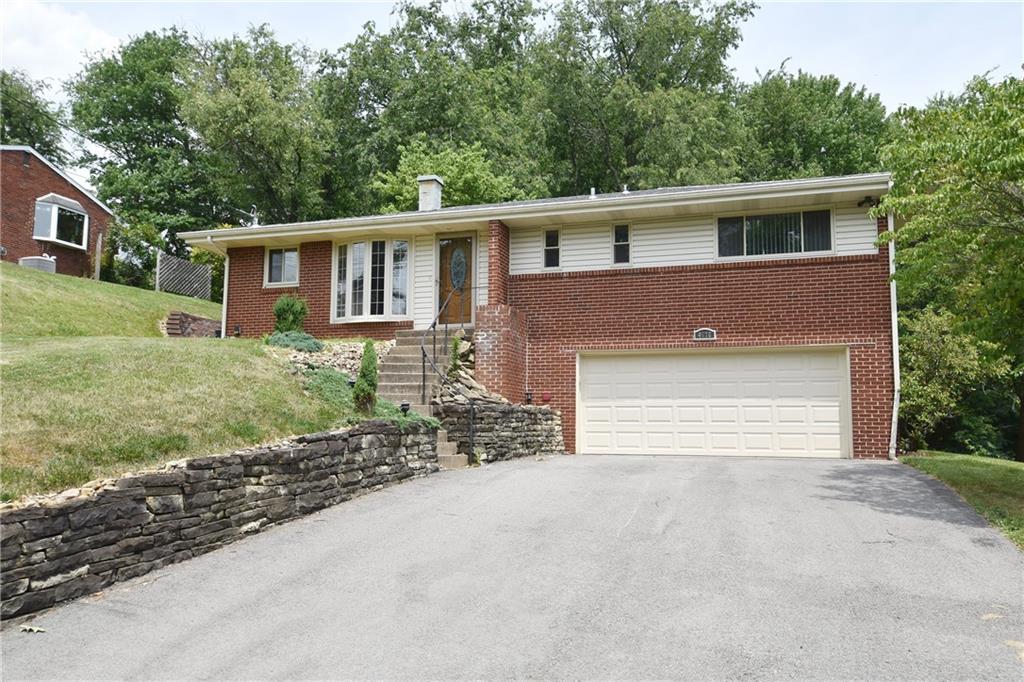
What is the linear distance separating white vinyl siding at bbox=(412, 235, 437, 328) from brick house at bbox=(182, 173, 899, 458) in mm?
32

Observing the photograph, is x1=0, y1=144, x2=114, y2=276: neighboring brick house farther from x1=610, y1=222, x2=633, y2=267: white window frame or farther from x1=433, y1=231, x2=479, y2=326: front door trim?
x1=610, y1=222, x2=633, y2=267: white window frame

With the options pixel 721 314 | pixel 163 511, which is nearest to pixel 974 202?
pixel 721 314

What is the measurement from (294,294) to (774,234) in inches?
425

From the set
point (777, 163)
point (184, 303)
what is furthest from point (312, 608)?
point (777, 163)

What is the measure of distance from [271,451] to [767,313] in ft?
34.1

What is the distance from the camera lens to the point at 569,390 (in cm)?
1584

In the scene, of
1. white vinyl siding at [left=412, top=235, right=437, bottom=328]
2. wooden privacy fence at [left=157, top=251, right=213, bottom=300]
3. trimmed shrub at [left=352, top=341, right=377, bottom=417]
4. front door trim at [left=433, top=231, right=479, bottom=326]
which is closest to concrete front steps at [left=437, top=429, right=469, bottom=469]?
trimmed shrub at [left=352, top=341, right=377, bottom=417]

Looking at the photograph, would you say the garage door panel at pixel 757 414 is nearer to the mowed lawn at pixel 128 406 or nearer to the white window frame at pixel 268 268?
the mowed lawn at pixel 128 406

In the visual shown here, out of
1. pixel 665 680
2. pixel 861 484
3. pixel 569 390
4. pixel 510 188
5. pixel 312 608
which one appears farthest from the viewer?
pixel 510 188

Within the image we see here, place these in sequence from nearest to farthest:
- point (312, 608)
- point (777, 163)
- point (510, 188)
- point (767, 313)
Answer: point (312, 608) → point (767, 313) → point (510, 188) → point (777, 163)

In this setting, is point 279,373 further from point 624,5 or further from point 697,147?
point 624,5

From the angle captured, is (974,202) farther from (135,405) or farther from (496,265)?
(496,265)

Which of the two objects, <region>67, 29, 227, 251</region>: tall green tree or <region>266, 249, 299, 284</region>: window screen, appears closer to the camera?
<region>266, 249, 299, 284</region>: window screen

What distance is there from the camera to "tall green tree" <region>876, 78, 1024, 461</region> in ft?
25.6
